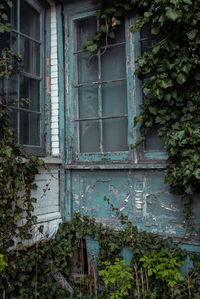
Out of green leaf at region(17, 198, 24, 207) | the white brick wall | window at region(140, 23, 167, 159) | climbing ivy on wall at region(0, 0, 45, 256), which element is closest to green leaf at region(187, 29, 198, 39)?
window at region(140, 23, 167, 159)

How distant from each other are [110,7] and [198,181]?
7.50 feet

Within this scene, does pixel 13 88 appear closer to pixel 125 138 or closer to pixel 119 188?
pixel 125 138

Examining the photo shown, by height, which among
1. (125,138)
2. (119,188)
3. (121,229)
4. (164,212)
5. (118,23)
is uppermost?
(118,23)

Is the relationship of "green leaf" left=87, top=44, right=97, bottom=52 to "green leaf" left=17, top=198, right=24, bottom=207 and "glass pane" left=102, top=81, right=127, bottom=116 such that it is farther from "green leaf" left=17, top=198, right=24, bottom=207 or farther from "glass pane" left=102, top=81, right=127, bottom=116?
"green leaf" left=17, top=198, right=24, bottom=207

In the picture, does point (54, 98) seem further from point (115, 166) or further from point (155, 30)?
point (155, 30)

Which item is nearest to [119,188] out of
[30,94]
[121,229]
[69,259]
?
[121,229]

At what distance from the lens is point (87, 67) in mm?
3674

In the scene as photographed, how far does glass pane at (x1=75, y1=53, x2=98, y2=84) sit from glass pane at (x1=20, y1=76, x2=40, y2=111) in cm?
59

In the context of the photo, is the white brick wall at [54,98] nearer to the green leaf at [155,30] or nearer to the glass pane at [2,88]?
the glass pane at [2,88]

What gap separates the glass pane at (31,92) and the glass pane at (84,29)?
0.79m

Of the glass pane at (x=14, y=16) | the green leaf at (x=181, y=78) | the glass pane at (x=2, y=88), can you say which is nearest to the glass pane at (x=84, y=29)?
the glass pane at (x=14, y=16)

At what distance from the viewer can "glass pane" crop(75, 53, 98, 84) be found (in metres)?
3.62

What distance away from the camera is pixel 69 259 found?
3.41 metres

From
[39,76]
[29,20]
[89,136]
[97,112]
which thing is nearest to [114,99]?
[97,112]
